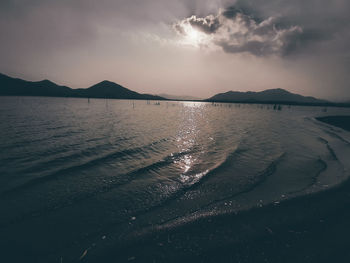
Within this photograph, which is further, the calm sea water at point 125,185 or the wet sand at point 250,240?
the calm sea water at point 125,185

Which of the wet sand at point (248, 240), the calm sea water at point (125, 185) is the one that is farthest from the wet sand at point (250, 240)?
the calm sea water at point (125, 185)

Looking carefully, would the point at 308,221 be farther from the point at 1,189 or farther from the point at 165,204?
the point at 1,189

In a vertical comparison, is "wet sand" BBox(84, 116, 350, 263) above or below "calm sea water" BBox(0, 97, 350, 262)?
above

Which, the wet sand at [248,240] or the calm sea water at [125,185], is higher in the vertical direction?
the wet sand at [248,240]

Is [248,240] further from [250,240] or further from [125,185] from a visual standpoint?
[125,185]

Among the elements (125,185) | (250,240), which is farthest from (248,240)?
(125,185)

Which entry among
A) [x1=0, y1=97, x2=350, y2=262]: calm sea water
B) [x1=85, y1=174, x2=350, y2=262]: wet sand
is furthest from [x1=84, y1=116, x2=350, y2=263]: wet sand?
[x1=0, y1=97, x2=350, y2=262]: calm sea water

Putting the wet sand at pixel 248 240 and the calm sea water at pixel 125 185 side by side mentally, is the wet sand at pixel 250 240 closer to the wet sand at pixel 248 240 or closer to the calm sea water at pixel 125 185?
the wet sand at pixel 248 240

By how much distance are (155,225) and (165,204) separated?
1322 mm

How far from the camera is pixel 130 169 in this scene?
34.2 ft

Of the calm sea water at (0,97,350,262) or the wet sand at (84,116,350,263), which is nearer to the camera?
the wet sand at (84,116,350,263)

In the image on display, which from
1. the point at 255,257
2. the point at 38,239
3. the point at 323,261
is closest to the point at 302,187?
the point at 323,261

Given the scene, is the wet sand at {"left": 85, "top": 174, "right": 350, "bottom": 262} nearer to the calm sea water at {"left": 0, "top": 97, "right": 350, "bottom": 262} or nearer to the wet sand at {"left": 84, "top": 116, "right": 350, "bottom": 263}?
the wet sand at {"left": 84, "top": 116, "right": 350, "bottom": 263}

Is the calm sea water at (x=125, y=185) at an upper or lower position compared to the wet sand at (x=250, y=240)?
lower
